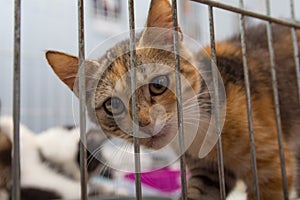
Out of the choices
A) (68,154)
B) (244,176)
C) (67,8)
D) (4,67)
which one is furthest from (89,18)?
(244,176)

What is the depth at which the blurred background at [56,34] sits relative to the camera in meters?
1.13

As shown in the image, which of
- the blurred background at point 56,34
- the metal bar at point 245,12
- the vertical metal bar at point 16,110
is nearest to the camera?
the vertical metal bar at point 16,110

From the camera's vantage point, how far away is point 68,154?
4.88 feet

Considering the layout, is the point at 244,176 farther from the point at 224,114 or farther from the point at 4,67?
the point at 4,67

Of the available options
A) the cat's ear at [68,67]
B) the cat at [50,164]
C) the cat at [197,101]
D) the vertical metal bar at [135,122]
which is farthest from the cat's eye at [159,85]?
the cat at [50,164]

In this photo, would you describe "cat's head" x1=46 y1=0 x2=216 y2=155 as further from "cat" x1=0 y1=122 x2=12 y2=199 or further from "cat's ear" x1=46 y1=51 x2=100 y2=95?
"cat" x1=0 y1=122 x2=12 y2=199

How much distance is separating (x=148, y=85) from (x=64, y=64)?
176 millimetres

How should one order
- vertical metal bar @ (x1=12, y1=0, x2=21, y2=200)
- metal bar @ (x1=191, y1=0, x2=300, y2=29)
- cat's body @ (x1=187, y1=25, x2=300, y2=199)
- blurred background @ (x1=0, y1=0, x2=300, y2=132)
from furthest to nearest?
blurred background @ (x1=0, y1=0, x2=300, y2=132) < cat's body @ (x1=187, y1=25, x2=300, y2=199) < metal bar @ (x1=191, y1=0, x2=300, y2=29) < vertical metal bar @ (x1=12, y1=0, x2=21, y2=200)

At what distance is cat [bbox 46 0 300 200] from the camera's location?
2.40 ft

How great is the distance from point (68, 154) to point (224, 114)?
34.2 inches

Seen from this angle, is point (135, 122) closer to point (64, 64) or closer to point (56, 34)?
point (64, 64)

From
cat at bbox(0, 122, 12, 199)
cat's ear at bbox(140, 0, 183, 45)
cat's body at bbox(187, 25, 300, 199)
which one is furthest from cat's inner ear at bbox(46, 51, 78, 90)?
cat at bbox(0, 122, 12, 199)

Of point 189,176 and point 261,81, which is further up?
point 261,81

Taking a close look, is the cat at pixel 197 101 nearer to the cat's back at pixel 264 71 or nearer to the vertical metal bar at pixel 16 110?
the cat's back at pixel 264 71
